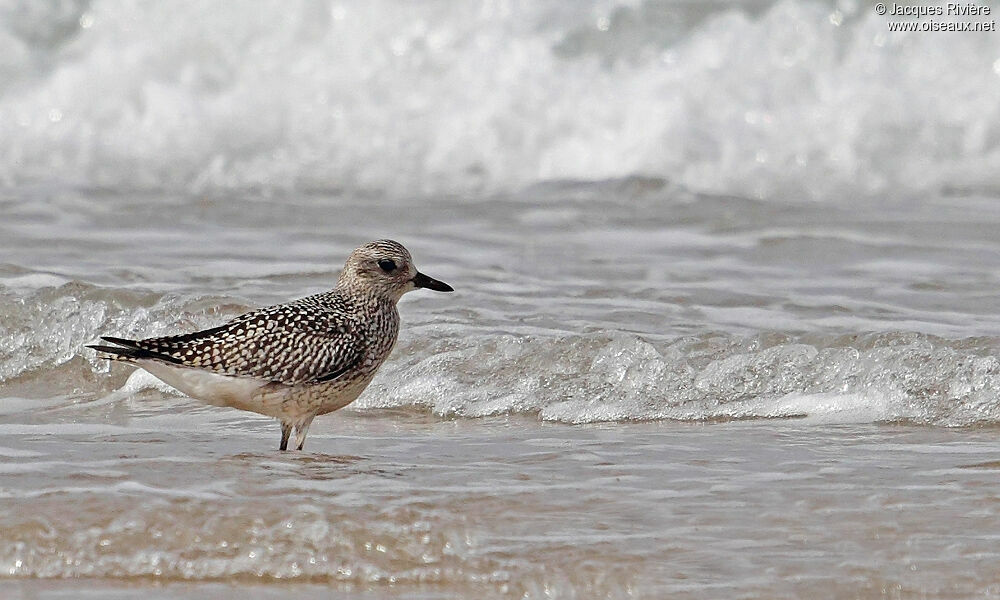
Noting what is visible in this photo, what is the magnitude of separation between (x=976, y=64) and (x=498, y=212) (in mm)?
4582

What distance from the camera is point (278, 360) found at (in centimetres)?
578

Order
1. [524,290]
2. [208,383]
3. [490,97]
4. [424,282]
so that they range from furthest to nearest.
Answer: [490,97], [524,290], [424,282], [208,383]

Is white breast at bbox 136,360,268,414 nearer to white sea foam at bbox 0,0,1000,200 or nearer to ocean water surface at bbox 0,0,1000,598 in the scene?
ocean water surface at bbox 0,0,1000,598

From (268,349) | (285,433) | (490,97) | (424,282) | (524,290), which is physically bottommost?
(285,433)

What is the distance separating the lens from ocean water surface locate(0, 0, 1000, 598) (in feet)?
14.4

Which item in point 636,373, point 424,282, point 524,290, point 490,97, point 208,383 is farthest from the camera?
point 490,97

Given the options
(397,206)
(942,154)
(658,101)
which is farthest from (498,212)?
(942,154)

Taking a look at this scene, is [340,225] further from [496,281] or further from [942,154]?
[942,154]

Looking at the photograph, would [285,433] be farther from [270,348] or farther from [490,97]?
[490,97]

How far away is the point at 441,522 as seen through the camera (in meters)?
4.53

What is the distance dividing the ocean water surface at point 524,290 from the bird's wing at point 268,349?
A: 35cm

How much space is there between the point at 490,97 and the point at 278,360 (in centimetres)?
722

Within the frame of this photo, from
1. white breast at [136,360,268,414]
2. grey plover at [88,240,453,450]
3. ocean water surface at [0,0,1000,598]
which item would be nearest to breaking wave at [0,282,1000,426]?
ocean water surface at [0,0,1000,598]

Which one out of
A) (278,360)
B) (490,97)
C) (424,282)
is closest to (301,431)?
(278,360)
